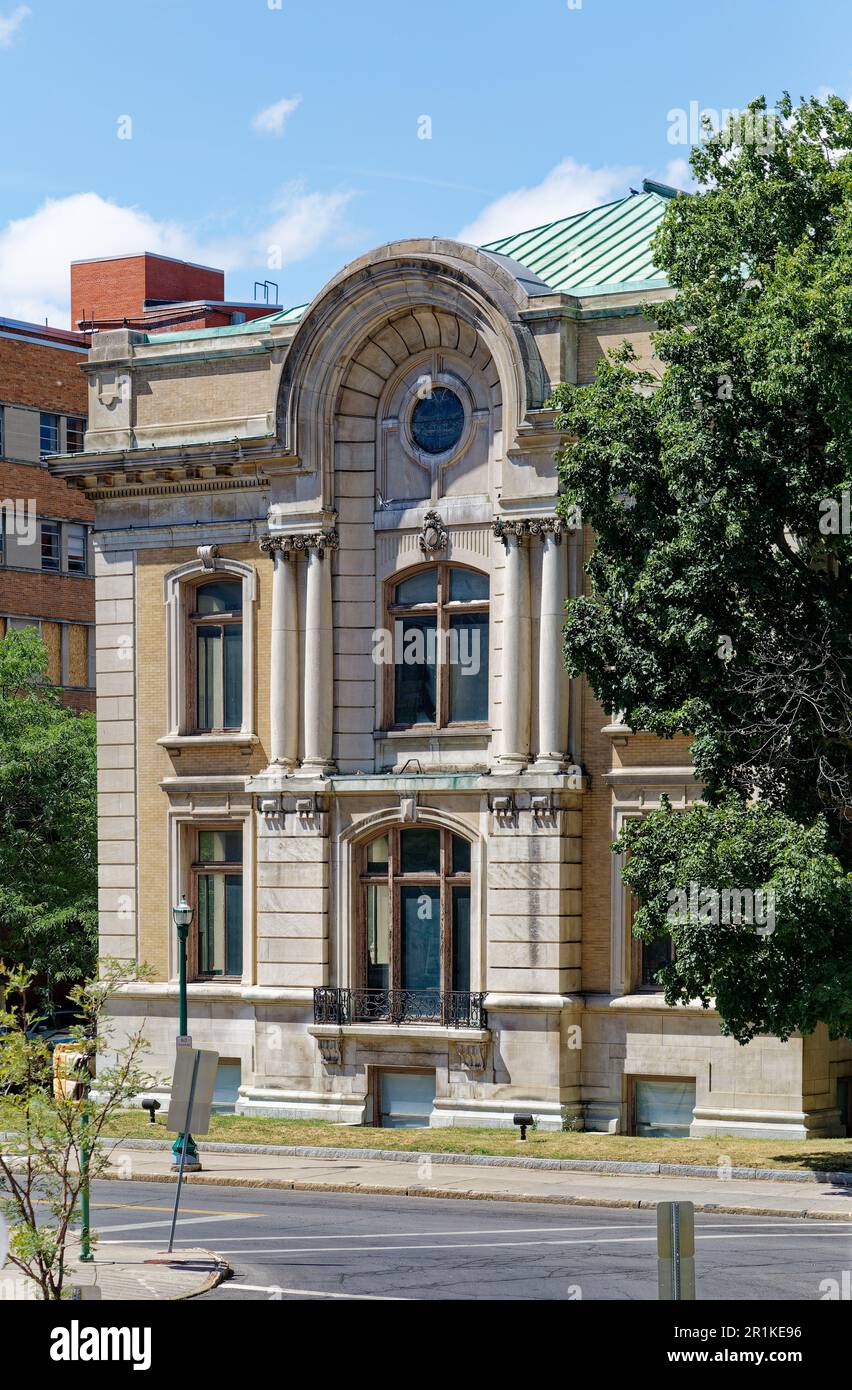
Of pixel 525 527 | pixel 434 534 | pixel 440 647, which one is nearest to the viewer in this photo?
pixel 525 527

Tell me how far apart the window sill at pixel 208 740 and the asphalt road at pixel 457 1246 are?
9.87 m

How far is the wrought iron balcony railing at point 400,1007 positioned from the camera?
108 ft

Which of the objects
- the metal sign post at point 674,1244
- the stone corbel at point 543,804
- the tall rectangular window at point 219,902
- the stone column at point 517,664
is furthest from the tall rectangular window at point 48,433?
the metal sign post at point 674,1244

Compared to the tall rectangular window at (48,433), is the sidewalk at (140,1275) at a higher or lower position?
lower

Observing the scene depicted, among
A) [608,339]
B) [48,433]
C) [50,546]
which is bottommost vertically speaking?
[608,339]

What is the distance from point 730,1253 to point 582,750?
43.6 feet

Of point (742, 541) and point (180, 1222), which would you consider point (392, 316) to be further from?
point (180, 1222)

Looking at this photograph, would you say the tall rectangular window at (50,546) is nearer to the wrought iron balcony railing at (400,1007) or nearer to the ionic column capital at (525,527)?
the wrought iron balcony railing at (400,1007)

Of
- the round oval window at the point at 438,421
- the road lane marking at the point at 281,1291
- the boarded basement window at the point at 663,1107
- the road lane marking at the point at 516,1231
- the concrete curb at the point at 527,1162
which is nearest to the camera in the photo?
the road lane marking at the point at 281,1291

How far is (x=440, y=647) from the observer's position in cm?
3403

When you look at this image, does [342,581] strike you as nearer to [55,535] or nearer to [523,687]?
[523,687]

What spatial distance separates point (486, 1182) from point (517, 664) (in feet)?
28.7

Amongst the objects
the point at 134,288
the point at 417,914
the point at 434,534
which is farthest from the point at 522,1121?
the point at 134,288
